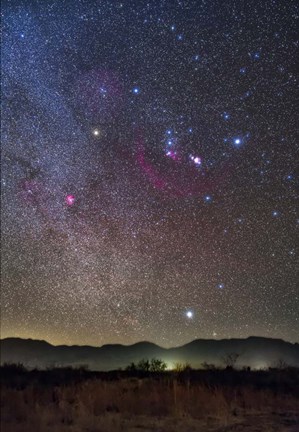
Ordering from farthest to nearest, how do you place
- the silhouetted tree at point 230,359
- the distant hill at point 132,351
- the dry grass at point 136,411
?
the distant hill at point 132,351 → the silhouetted tree at point 230,359 → the dry grass at point 136,411

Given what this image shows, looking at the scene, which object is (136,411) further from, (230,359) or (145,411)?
(230,359)

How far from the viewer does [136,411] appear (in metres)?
11.8

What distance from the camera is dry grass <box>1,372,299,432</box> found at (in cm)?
962

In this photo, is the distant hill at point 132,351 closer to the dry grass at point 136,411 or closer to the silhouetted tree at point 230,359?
the silhouetted tree at point 230,359

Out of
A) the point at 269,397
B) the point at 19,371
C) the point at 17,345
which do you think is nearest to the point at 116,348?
the point at 17,345

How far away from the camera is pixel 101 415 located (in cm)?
1077

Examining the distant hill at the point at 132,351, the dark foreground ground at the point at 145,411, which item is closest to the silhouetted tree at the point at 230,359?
the dark foreground ground at the point at 145,411

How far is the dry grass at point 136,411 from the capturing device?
31.6 feet

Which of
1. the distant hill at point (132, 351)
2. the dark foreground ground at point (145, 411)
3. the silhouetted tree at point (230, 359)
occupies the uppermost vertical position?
the distant hill at point (132, 351)

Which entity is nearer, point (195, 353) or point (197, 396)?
point (197, 396)

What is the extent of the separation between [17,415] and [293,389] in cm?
1286

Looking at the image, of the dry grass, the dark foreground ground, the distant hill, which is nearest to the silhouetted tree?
the dark foreground ground

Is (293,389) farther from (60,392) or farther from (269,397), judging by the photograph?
(60,392)

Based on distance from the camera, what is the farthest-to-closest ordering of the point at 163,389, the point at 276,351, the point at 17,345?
the point at 276,351 < the point at 17,345 < the point at 163,389
